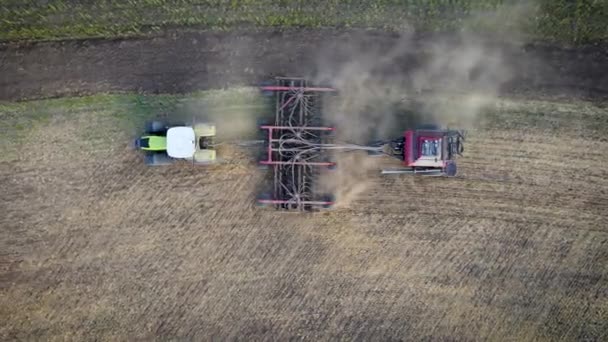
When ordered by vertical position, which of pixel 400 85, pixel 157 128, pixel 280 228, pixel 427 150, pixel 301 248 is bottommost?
pixel 301 248

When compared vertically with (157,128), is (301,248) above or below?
below

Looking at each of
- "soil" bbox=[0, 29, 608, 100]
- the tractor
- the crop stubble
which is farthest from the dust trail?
the crop stubble

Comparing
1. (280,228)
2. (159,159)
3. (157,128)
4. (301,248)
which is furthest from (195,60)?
(301,248)

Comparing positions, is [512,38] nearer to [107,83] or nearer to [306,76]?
[306,76]

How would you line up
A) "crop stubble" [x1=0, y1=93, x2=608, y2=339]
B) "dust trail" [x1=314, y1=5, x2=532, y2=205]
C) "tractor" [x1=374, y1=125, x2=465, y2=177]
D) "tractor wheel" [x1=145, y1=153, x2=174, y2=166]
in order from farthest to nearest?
"dust trail" [x1=314, y1=5, x2=532, y2=205], "crop stubble" [x1=0, y1=93, x2=608, y2=339], "tractor wheel" [x1=145, y1=153, x2=174, y2=166], "tractor" [x1=374, y1=125, x2=465, y2=177]

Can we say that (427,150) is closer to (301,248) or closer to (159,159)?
(301,248)

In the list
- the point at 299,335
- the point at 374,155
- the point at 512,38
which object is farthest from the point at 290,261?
the point at 512,38

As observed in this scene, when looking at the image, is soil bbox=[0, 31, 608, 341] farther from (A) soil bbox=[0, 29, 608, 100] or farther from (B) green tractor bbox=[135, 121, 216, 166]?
(B) green tractor bbox=[135, 121, 216, 166]
